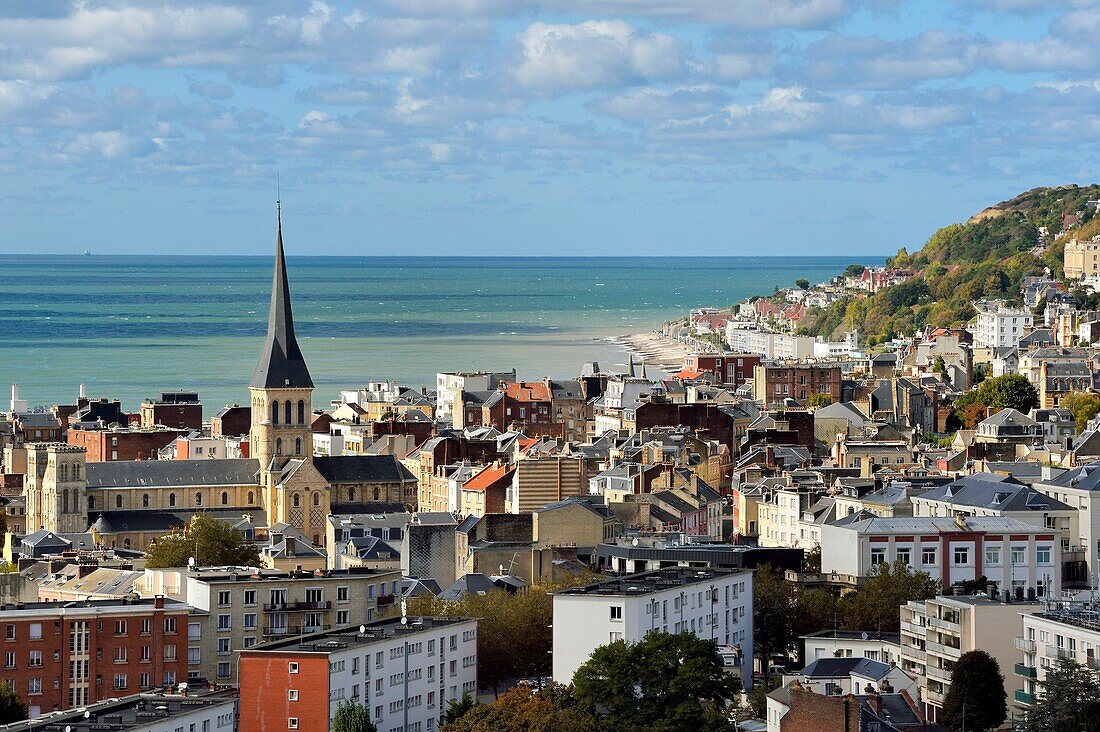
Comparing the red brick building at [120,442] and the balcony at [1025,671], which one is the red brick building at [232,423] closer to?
the red brick building at [120,442]

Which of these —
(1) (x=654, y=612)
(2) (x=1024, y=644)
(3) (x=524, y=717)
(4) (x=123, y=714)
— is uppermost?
(1) (x=654, y=612)

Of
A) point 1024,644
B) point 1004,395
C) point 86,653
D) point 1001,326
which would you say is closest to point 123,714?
point 86,653

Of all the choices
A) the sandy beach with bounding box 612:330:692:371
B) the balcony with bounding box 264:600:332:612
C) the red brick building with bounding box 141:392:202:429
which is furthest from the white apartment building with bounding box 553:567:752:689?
the sandy beach with bounding box 612:330:692:371

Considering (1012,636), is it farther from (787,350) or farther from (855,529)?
(787,350)

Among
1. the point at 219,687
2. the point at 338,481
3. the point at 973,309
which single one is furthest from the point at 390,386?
the point at 219,687

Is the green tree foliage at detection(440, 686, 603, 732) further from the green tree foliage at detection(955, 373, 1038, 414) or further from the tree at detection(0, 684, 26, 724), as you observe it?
the green tree foliage at detection(955, 373, 1038, 414)

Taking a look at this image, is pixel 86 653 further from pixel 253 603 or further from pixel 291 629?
pixel 291 629
